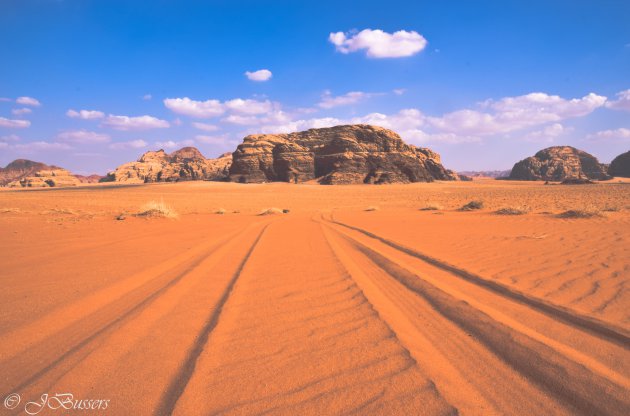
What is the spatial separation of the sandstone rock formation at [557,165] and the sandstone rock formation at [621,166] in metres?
1.83

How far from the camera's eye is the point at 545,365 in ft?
7.07

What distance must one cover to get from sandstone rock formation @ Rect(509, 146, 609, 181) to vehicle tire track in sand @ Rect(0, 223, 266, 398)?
310 feet

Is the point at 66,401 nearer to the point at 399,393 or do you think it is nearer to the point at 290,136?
the point at 399,393

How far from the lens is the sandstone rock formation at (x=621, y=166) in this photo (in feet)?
243

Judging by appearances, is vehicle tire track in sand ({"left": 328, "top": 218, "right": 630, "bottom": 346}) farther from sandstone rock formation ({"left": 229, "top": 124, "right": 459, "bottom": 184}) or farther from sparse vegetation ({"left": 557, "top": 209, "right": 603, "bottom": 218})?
sandstone rock formation ({"left": 229, "top": 124, "right": 459, "bottom": 184})

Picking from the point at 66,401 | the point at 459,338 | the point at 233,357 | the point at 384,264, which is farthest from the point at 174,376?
the point at 384,264

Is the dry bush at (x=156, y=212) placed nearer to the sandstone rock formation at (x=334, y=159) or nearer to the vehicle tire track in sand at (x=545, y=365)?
the vehicle tire track in sand at (x=545, y=365)

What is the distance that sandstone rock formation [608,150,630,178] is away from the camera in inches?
2912

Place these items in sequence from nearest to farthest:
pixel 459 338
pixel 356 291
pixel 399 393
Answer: pixel 399 393, pixel 459 338, pixel 356 291

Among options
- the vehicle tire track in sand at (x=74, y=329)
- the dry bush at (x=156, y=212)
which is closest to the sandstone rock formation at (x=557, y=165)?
the dry bush at (x=156, y=212)

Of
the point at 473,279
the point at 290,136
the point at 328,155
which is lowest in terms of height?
the point at 473,279

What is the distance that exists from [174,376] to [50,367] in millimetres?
916

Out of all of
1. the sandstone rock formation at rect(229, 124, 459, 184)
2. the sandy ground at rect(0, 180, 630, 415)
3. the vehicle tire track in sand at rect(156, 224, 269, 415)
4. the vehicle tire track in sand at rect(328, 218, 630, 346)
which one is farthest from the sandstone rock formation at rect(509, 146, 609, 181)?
the vehicle tire track in sand at rect(156, 224, 269, 415)

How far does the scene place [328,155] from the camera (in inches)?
2574
